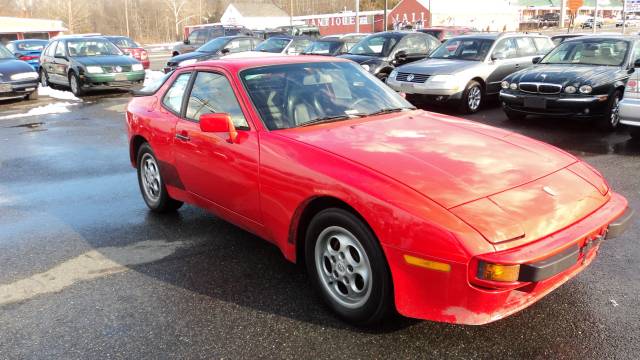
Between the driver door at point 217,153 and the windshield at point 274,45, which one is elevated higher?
the windshield at point 274,45

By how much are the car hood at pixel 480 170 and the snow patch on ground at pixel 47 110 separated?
1113 centimetres

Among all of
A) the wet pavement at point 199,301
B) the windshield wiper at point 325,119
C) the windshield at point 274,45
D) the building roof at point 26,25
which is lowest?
the wet pavement at point 199,301

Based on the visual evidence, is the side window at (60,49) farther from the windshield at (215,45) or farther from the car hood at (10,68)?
the windshield at (215,45)

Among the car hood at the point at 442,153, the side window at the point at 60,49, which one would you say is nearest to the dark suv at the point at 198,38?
the side window at the point at 60,49

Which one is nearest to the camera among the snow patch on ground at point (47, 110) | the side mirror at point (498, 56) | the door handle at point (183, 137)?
the door handle at point (183, 137)

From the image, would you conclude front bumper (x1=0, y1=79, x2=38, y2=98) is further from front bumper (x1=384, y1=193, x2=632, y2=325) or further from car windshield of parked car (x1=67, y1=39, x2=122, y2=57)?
front bumper (x1=384, y1=193, x2=632, y2=325)

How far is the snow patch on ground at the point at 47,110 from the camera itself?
12.1 m

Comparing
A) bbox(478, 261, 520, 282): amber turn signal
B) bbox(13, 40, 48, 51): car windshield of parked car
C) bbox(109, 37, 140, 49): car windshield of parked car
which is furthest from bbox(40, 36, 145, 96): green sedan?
bbox(478, 261, 520, 282): amber turn signal

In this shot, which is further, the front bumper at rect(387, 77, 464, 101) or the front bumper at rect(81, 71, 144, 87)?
the front bumper at rect(81, 71, 144, 87)

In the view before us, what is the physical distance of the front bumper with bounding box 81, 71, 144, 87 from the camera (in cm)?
1439

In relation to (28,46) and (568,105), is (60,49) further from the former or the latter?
(568,105)

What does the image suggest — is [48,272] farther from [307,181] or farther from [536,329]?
[536,329]

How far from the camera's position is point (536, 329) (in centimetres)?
291

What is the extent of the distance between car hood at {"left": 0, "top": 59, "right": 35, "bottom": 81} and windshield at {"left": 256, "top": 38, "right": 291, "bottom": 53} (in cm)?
781
